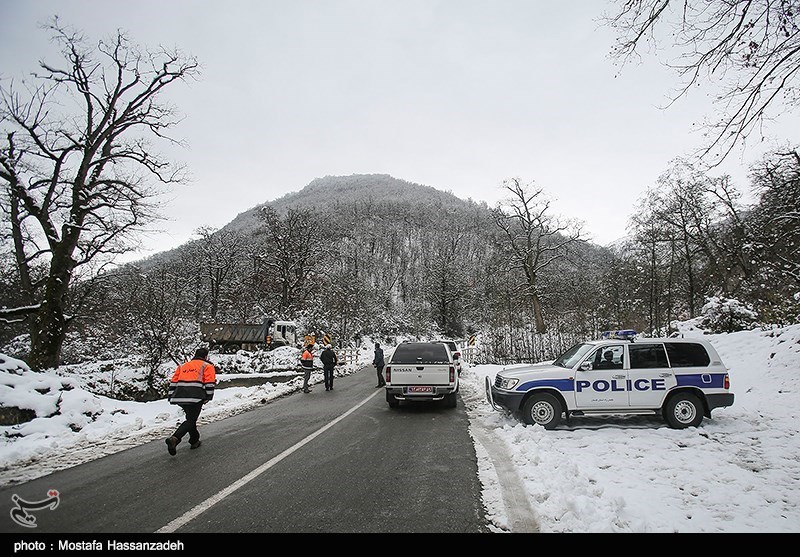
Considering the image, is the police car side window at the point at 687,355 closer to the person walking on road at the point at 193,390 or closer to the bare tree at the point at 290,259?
the person walking on road at the point at 193,390

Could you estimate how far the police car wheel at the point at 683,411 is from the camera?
784 cm

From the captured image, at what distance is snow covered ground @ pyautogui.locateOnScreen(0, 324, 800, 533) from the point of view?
412cm

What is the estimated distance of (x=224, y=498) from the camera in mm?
4645

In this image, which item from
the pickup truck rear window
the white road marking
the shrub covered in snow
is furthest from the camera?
the shrub covered in snow

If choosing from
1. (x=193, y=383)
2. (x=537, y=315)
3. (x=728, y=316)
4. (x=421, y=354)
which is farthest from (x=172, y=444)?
(x=537, y=315)

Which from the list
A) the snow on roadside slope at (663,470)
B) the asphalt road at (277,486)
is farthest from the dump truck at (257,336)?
the snow on roadside slope at (663,470)

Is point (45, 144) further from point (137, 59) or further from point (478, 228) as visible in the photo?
point (478, 228)

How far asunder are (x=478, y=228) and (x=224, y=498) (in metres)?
126

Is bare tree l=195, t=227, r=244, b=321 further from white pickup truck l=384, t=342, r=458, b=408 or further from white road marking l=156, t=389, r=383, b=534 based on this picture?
white road marking l=156, t=389, r=383, b=534

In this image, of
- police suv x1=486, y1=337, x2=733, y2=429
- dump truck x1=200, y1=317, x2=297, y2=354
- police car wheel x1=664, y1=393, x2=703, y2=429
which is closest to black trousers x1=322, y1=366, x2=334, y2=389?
police suv x1=486, y1=337, x2=733, y2=429

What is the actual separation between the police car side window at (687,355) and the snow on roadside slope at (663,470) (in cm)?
124

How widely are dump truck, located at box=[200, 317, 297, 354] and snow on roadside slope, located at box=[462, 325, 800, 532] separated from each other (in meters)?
29.6
